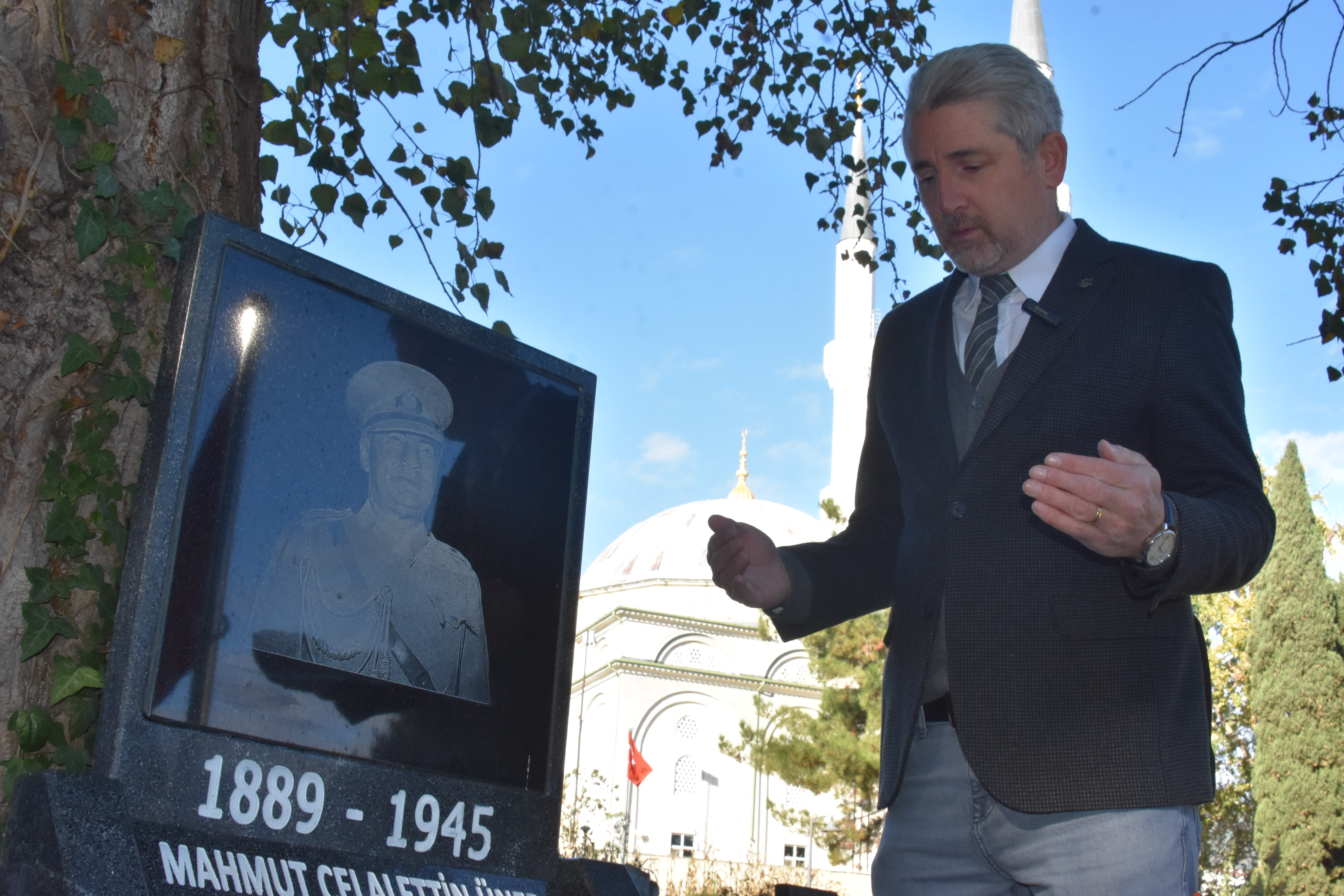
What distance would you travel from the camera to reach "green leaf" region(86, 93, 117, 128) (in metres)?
2.28

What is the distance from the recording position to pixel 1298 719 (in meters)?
19.8

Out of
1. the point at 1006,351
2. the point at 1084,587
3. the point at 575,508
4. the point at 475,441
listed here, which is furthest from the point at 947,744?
the point at 475,441

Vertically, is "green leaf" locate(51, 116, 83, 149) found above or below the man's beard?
above

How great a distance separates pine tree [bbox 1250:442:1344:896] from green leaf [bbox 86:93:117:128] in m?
21.1

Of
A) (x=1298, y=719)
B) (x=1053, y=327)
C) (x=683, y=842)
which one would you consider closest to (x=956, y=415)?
(x=1053, y=327)

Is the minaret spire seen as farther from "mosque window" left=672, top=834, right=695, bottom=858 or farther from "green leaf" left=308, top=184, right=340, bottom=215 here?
"green leaf" left=308, top=184, right=340, bottom=215

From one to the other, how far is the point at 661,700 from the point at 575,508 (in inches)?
1346

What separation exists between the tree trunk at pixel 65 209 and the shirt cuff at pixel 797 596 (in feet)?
4.25

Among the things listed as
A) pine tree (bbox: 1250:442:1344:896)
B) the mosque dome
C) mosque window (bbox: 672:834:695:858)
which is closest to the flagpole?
mosque window (bbox: 672:834:695:858)

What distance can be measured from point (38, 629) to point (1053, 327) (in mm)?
1840

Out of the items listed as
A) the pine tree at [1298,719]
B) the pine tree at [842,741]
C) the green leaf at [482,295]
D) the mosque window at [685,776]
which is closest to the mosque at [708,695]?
the mosque window at [685,776]

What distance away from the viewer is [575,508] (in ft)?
7.58

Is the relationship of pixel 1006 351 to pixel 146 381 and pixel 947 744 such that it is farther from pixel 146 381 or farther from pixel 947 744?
pixel 146 381

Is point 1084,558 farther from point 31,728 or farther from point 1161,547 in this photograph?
point 31,728
